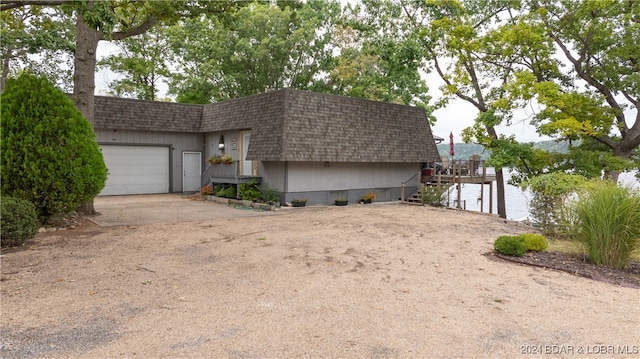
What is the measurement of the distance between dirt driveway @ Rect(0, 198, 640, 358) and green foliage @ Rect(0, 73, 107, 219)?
112 cm

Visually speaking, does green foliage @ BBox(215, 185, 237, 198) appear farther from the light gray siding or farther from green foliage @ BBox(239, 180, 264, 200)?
the light gray siding

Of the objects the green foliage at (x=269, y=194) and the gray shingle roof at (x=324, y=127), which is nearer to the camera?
the gray shingle roof at (x=324, y=127)

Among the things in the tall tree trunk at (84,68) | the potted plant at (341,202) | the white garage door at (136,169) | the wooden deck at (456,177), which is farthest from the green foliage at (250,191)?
the wooden deck at (456,177)

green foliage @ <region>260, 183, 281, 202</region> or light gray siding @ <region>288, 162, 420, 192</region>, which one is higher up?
light gray siding @ <region>288, 162, 420, 192</region>

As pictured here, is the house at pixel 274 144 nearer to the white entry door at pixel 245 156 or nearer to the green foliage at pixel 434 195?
the white entry door at pixel 245 156

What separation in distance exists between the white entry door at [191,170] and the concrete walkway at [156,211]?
9.05 ft

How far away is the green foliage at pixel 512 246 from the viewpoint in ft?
23.0

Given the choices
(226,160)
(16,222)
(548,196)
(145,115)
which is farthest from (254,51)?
(16,222)

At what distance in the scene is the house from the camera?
14758mm

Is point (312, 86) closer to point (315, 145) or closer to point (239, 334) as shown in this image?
point (315, 145)

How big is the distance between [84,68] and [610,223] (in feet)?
41.0

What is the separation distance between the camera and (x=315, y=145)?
1475 cm

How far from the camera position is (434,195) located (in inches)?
656

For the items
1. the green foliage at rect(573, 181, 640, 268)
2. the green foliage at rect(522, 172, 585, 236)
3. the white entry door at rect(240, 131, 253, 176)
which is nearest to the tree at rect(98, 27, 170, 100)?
the white entry door at rect(240, 131, 253, 176)
